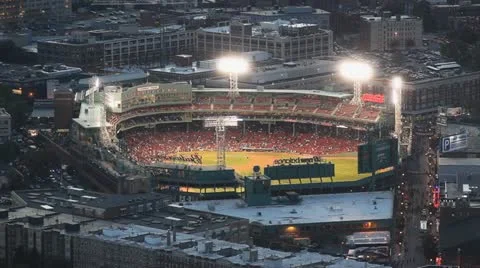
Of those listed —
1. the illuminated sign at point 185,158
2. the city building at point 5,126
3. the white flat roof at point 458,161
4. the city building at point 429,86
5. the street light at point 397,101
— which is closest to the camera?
the white flat roof at point 458,161

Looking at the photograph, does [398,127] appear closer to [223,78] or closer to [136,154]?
[136,154]

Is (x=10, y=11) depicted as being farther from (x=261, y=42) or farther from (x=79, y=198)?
(x=79, y=198)

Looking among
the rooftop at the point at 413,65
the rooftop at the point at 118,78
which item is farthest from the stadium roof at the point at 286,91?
the rooftop at the point at 118,78

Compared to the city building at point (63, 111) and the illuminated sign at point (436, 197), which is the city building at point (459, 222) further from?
the city building at point (63, 111)

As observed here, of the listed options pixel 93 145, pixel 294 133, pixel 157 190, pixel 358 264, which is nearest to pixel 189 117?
pixel 294 133

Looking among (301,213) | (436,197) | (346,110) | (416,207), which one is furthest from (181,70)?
(436,197)

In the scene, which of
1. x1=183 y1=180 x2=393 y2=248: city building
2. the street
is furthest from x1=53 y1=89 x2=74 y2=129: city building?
the street
